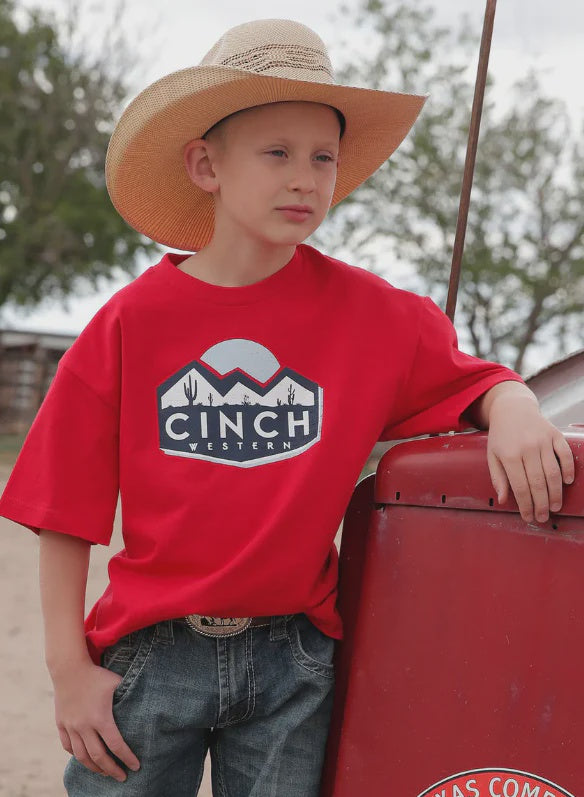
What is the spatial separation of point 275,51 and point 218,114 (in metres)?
0.13

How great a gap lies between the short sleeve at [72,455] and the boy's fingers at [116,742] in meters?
0.26

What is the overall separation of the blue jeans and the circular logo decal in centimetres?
23

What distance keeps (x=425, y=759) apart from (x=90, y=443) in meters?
0.63

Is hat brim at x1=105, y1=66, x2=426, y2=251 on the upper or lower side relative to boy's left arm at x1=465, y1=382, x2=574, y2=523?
upper

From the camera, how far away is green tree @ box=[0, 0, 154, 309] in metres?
20.3

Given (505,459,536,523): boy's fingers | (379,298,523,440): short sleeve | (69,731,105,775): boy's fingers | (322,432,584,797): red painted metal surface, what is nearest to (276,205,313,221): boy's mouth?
(379,298,523,440): short sleeve

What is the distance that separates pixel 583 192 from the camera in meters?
19.5

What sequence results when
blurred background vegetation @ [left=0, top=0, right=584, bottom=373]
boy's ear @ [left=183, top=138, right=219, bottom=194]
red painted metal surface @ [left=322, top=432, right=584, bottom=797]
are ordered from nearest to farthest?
red painted metal surface @ [left=322, top=432, right=584, bottom=797] < boy's ear @ [left=183, top=138, right=219, bottom=194] < blurred background vegetation @ [left=0, top=0, right=584, bottom=373]

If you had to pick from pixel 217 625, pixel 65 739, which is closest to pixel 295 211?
pixel 217 625

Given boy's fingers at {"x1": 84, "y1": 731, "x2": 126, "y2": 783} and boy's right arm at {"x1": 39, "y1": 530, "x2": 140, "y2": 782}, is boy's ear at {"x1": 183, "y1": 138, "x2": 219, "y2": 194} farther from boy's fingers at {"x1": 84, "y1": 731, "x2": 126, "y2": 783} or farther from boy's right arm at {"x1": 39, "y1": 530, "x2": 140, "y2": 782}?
boy's fingers at {"x1": 84, "y1": 731, "x2": 126, "y2": 783}

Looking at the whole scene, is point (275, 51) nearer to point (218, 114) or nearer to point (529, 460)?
point (218, 114)

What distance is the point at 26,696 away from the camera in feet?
12.1

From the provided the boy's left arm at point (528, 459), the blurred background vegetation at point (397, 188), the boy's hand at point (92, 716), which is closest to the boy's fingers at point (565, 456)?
the boy's left arm at point (528, 459)

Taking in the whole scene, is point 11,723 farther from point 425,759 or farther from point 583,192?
point 583,192
